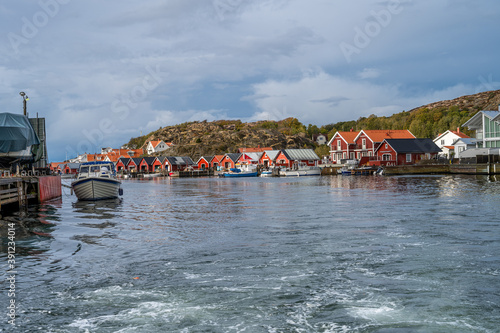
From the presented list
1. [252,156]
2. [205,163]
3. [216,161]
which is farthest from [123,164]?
[252,156]

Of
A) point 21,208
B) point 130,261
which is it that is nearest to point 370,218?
point 130,261

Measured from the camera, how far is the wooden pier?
28234mm

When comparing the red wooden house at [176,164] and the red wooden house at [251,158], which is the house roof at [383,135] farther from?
the red wooden house at [176,164]

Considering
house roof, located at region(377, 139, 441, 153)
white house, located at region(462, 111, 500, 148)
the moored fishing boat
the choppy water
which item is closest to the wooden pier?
the choppy water

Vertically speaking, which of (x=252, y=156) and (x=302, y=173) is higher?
(x=252, y=156)

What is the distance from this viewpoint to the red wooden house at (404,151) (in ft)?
289

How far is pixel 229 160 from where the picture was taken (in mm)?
133125

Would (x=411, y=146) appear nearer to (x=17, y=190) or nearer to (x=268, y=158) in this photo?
→ (x=268, y=158)

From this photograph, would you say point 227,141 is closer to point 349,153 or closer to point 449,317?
point 349,153

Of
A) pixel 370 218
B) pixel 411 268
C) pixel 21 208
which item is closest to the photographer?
pixel 411 268

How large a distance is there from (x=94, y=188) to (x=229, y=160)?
95.2m

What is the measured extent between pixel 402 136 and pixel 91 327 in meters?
98.0

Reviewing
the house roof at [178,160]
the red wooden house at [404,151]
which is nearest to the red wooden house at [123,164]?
the house roof at [178,160]

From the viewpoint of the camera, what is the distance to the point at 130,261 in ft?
44.9
